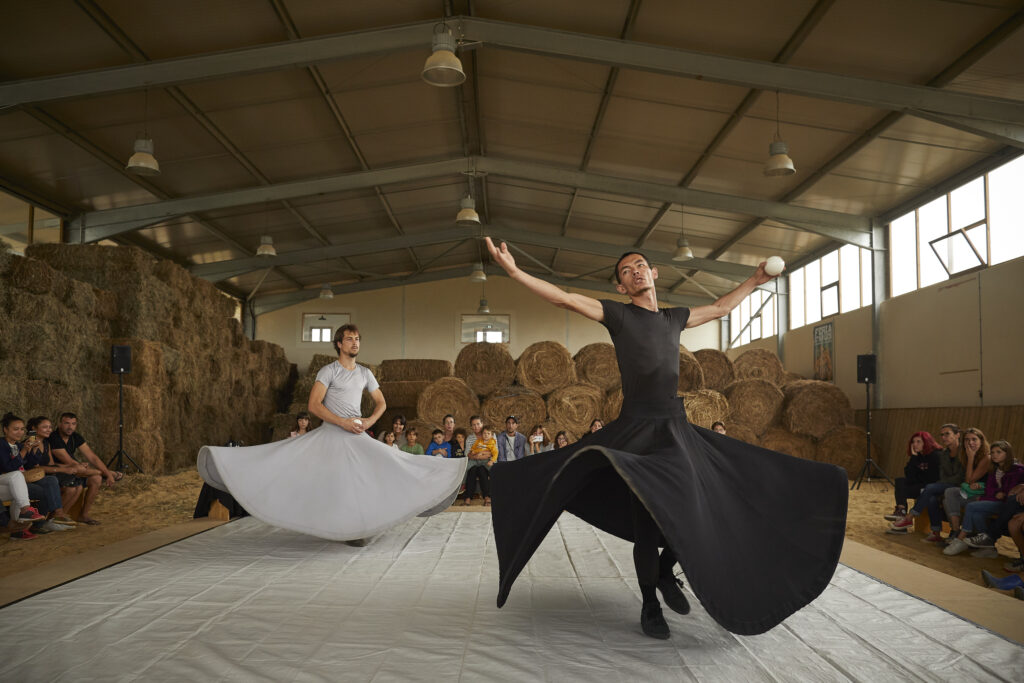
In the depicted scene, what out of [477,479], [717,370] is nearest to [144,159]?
[477,479]

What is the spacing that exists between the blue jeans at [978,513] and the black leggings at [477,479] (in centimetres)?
471

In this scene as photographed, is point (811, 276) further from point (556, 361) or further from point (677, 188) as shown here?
point (556, 361)

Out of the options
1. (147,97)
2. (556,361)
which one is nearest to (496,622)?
(147,97)

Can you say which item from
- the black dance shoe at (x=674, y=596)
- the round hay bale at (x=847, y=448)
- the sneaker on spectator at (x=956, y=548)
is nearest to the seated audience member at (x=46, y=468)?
the black dance shoe at (x=674, y=596)

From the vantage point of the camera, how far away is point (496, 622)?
9.64 ft

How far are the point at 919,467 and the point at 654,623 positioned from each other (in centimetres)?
573

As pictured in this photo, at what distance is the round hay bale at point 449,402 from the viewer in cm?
1319

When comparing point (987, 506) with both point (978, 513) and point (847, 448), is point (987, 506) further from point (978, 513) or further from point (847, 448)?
point (847, 448)

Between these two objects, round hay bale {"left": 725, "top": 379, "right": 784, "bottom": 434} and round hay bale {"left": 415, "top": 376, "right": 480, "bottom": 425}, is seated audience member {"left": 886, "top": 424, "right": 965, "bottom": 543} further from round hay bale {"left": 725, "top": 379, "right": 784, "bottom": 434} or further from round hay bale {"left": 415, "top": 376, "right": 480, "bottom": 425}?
round hay bale {"left": 415, "top": 376, "right": 480, "bottom": 425}

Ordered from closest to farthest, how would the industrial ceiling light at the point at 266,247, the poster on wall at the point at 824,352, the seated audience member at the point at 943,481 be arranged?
the seated audience member at the point at 943,481, the poster on wall at the point at 824,352, the industrial ceiling light at the point at 266,247

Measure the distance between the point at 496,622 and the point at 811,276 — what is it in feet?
49.5

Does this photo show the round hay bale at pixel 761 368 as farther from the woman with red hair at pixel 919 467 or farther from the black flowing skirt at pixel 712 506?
the black flowing skirt at pixel 712 506

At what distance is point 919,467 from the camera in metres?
7.21

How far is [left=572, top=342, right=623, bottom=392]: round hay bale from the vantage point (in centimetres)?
1310
